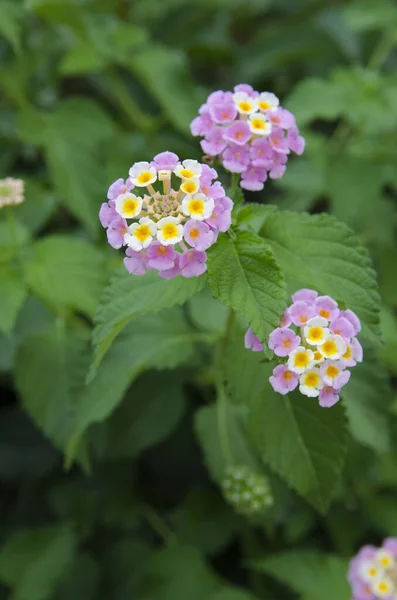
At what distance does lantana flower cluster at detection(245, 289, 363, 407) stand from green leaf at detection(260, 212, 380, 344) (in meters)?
0.06

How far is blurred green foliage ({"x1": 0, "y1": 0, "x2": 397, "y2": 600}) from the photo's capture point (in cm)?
118

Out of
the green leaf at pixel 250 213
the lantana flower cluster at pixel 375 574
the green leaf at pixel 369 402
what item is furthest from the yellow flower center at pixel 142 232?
the lantana flower cluster at pixel 375 574

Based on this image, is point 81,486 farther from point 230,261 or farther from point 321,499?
point 230,261

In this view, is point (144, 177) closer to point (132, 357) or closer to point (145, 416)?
point (132, 357)

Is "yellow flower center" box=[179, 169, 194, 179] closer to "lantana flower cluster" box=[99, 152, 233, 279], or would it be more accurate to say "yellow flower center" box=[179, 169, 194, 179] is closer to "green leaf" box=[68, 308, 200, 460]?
"lantana flower cluster" box=[99, 152, 233, 279]

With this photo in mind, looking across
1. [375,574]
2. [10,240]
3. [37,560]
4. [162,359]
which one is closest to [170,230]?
[162,359]

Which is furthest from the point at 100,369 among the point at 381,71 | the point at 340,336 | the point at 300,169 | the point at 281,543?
the point at 381,71

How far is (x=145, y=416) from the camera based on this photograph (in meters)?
1.70

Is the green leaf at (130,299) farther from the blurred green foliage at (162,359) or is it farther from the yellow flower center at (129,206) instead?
the yellow flower center at (129,206)

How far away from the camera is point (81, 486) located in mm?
1945

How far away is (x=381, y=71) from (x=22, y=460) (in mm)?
1923

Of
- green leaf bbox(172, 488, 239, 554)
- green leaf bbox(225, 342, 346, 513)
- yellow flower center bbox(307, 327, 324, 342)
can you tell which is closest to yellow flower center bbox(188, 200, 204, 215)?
yellow flower center bbox(307, 327, 324, 342)

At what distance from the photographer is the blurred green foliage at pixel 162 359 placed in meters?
1.18

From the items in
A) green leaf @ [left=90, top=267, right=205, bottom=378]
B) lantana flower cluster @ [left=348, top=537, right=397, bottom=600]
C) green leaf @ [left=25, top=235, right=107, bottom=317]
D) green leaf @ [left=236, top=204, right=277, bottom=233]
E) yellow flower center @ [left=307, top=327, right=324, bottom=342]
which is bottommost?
lantana flower cluster @ [left=348, top=537, right=397, bottom=600]
